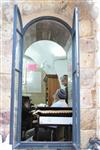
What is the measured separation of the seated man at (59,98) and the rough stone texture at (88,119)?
0.28 meters

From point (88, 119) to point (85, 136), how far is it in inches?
6.7

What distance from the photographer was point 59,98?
139 inches

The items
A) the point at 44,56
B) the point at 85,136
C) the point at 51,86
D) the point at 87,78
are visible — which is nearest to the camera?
the point at 85,136

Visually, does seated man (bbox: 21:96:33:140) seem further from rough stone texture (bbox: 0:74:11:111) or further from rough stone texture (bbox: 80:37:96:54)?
rough stone texture (bbox: 80:37:96:54)

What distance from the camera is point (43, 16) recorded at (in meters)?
3.48

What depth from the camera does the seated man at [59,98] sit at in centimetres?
350

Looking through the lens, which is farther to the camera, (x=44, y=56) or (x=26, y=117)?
(x=44, y=56)

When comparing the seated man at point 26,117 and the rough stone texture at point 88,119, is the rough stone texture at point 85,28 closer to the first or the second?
the rough stone texture at point 88,119

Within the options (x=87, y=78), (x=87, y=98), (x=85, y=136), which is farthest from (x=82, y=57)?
(x=85, y=136)

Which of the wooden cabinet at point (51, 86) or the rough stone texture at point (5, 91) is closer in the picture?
the rough stone texture at point (5, 91)

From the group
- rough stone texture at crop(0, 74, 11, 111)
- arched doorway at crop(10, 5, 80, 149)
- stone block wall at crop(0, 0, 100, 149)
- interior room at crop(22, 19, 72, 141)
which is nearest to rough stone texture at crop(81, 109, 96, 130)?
stone block wall at crop(0, 0, 100, 149)

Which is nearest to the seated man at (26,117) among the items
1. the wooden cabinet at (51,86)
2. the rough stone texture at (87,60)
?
the wooden cabinet at (51,86)

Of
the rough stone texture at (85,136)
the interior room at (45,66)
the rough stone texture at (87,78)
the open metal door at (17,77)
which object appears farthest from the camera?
the interior room at (45,66)

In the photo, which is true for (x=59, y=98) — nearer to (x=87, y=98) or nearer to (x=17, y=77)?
(x=87, y=98)
